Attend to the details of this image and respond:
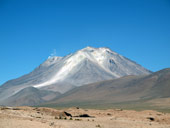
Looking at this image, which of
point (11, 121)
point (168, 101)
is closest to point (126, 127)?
point (11, 121)

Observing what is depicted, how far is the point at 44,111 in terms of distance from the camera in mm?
50656

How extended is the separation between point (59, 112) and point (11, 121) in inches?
760

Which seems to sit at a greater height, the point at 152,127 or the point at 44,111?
the point at 44,111

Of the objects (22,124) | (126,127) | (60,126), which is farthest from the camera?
(126,127)

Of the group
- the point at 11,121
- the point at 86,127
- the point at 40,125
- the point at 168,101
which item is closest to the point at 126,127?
the point at 86,127

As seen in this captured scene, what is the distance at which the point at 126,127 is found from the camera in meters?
37.9

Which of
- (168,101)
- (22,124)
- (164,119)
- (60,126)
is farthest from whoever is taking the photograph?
(168,101)

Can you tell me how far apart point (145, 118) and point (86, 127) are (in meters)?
19.0

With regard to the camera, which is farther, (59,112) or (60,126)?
(59,112)

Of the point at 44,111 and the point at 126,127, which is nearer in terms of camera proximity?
the point at 126,127

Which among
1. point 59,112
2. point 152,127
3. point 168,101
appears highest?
point 168,101

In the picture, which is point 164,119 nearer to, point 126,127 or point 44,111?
point 126,127

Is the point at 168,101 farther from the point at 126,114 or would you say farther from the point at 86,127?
the point at 86,127

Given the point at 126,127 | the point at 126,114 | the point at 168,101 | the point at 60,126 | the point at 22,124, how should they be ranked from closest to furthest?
the point at 22,124
the point at 60,126
the point at 126,127
the point at 126,114
the point at 168,101
